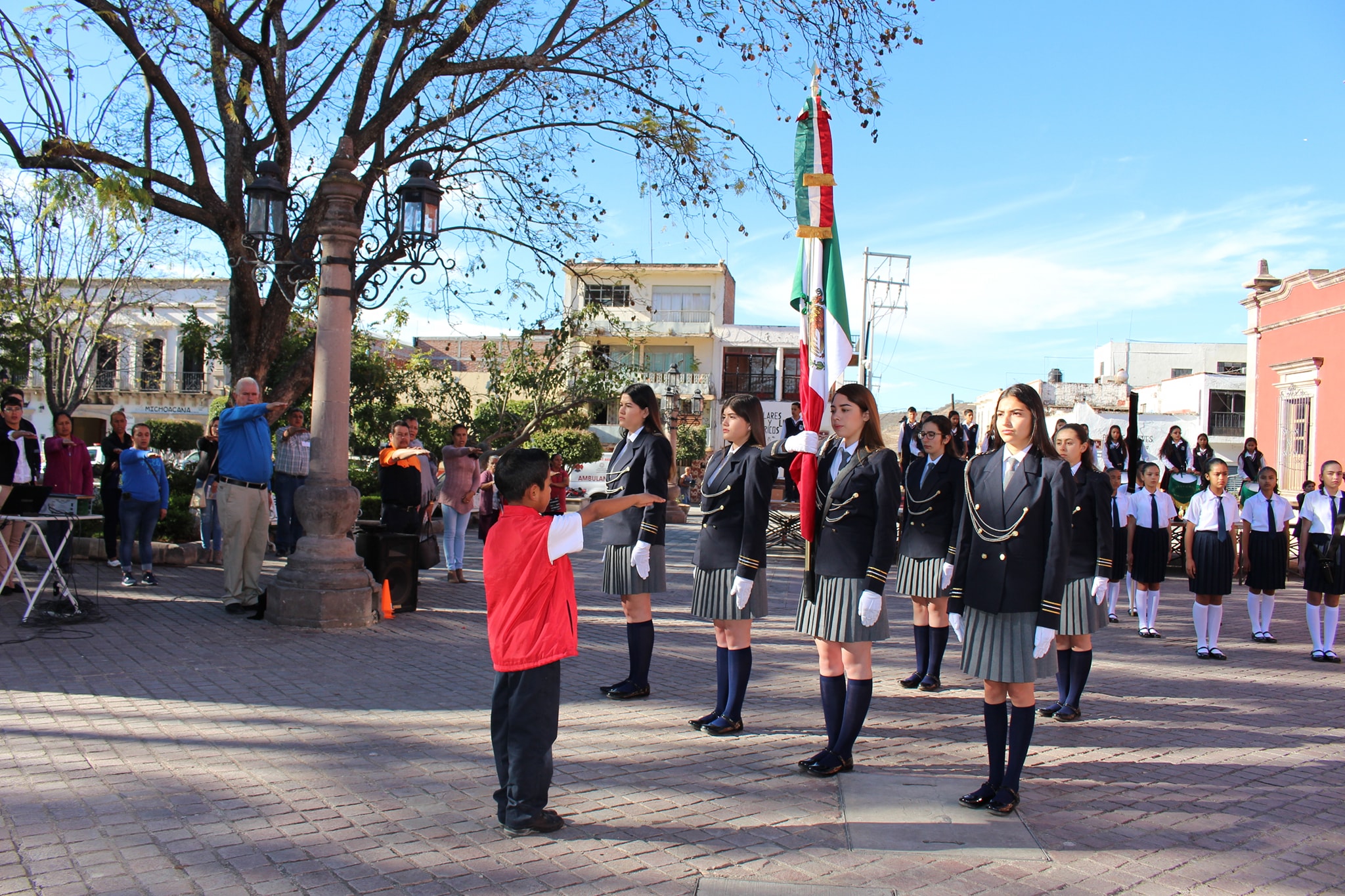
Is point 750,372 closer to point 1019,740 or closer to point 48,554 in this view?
point 48,554

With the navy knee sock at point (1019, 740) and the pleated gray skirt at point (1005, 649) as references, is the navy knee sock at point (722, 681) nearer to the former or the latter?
the pleated gray skirt at point (1005, 649)

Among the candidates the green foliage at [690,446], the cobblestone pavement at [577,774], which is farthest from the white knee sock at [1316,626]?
the green foliage at [690,446]

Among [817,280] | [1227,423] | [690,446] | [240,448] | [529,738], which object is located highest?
[1227,423]

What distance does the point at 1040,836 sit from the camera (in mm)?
3828

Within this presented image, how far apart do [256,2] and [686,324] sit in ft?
119

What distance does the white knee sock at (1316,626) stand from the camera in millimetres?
8445

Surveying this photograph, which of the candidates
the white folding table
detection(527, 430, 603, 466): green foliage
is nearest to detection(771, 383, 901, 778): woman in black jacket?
the white folding table

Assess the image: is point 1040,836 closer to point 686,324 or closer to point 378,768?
point 378,768

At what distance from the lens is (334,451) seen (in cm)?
803

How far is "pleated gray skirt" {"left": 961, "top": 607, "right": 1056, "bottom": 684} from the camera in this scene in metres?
4.00

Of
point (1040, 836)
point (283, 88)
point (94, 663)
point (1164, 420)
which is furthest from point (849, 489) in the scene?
point (1164, 420)

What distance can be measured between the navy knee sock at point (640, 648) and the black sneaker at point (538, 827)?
7.21 feet

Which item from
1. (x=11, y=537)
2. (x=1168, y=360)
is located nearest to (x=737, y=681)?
(x=11, y=537)

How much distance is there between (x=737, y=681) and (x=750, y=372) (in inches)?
1676
